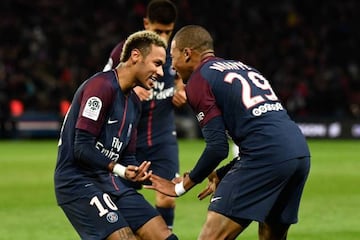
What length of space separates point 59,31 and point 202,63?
75.1ft

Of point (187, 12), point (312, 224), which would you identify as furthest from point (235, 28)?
point (312, 224)

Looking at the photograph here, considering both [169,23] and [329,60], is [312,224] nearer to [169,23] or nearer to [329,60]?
[169,23]

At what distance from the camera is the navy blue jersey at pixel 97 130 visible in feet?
21.5

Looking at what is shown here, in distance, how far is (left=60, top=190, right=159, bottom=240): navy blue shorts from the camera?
6.57 metres

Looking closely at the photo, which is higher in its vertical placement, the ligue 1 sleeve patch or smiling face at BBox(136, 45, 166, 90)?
smiling face at BBox(136, 45, 166, 90)

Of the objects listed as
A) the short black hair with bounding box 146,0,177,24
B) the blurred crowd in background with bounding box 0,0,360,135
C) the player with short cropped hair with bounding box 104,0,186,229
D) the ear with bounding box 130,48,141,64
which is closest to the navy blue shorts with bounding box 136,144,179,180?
the player with short cropped hair with bounding box 104,0,186,229

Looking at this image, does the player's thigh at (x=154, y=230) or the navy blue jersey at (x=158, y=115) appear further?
the navy blue jersey at (x=158, y=115)

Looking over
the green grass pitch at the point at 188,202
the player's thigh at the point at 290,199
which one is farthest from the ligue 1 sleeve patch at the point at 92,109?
the green grass pitch at the point at 188,202

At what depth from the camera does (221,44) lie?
3053 cm

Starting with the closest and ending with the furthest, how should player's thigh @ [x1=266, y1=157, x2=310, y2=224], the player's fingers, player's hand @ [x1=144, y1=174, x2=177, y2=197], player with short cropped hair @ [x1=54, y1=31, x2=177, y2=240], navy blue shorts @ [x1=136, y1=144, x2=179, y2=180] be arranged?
1. player with short cropped hair @ [x1=54, y1=31, x2=177, y2=240]
2. player's thigh @ [x1=266, y1=157, x2=310, y2=224]
3. player's hand @ [x1=144, y1=174, x2=177, y2=197]
4. the player's fingers
5. navy blue shorts @ [x1=136, y1=144, x2=179, y2=180]

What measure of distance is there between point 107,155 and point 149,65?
732 millimetres

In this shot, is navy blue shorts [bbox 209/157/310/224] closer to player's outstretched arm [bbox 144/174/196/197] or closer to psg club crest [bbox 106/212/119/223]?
player's outstretched arm [bbox 144/174/196/197]

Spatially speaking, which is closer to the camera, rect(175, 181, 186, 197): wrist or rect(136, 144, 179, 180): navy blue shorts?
rect(175, 181, 186, 197): wrist

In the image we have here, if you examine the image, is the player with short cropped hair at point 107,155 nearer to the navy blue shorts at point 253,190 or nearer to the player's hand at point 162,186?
the player's hand at point 162,186
